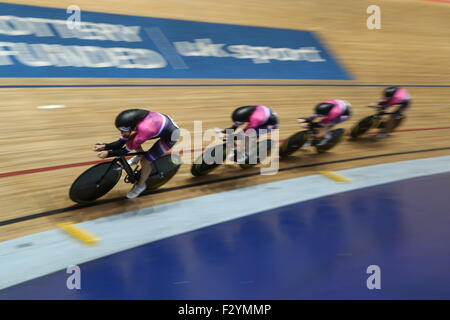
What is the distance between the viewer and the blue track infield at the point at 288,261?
2.38 meters

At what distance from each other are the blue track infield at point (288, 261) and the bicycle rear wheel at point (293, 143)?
118 cm

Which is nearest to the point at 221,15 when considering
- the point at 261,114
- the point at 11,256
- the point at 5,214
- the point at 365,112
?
the point at 365,112

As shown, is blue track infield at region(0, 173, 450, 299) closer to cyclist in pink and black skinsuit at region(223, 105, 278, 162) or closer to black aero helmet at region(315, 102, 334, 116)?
cyclist in pink and black skinsuit at region(223, 105, 278, 162)

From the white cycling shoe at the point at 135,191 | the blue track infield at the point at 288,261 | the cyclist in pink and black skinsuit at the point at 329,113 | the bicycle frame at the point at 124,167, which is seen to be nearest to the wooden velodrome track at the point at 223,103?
the white cycling shoe at the point at 135,191

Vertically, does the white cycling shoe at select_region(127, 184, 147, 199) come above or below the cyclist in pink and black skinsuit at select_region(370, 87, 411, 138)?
below

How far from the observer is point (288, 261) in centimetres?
274

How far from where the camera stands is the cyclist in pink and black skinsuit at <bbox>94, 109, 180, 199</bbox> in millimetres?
3209

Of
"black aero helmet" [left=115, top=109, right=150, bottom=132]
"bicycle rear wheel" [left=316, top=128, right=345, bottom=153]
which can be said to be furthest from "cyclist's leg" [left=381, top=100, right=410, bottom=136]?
"black aero helmet" [left=115, top=109, right=150, bottom=132]

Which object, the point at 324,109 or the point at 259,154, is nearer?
the point at 259,154

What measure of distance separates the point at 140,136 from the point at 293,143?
79.1 inches

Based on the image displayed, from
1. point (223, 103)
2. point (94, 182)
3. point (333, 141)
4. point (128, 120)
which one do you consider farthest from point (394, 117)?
point (94, 182)

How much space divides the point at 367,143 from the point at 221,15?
10.5 ft

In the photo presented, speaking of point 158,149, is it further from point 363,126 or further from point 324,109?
point 363,126

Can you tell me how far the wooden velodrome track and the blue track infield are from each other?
684 mm
